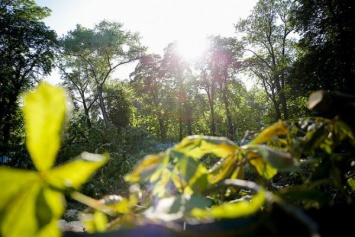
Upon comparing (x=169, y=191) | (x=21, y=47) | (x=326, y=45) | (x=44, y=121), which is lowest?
(x=169, y=191)

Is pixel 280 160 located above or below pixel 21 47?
below

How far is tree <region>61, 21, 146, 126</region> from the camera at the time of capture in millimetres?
25391

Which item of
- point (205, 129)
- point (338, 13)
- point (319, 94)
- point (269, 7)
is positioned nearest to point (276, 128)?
point (319, 94)

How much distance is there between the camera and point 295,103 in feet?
71.0

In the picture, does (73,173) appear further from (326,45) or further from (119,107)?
(119,107)

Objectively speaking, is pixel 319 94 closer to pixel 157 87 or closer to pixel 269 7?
pixel 269 7

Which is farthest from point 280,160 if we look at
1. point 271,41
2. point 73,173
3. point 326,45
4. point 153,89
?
point 153,89

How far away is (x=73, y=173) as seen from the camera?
0.63 ft

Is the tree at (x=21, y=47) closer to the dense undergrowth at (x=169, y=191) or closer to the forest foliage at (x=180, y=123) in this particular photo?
the forest foliage at (x=180, y=123)

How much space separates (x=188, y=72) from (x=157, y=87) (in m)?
3.72

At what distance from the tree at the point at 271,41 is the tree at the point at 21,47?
51.9 ft

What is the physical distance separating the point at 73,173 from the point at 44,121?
4 cm

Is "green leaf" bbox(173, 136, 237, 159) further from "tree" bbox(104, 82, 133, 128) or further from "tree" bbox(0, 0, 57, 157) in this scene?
"tree" bbox(104, 82, 133, 128)

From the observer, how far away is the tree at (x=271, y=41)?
2225 cm
